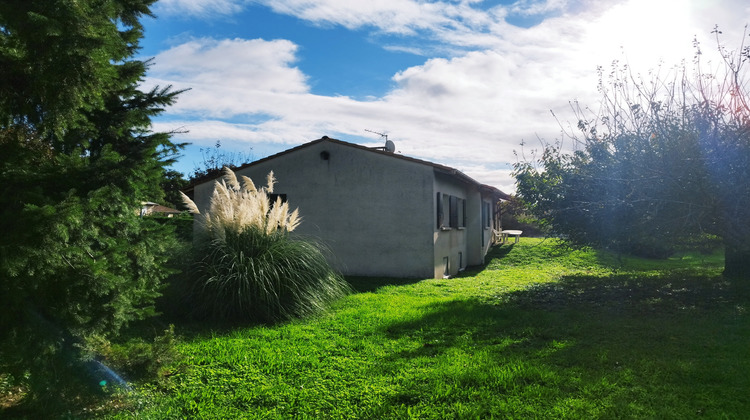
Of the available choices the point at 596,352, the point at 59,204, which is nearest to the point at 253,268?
the point at 59,204

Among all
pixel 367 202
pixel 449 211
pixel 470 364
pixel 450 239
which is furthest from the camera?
pixel 449 211

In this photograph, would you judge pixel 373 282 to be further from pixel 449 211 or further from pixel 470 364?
pixel 470 364

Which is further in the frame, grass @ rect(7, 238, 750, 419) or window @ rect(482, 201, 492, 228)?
window @ rect(482, 201, 492, 228)

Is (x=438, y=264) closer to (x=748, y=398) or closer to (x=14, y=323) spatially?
(x=748, y=398)

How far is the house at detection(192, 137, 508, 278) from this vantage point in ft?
42.8

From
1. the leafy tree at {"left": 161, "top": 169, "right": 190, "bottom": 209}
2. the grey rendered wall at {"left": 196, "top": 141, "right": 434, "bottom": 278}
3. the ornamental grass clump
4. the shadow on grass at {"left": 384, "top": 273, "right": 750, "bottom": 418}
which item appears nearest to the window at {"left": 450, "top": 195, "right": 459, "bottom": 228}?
the grey rendered wall at {"left": 196, "top": 141, "right": 434, "bottom": 278}

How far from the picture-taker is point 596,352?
17.1ft

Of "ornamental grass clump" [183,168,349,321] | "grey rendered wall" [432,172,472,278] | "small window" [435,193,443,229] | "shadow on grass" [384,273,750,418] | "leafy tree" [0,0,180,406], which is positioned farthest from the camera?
"small window" [435,193,443,229]

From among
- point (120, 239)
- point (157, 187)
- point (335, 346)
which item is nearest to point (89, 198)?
point (120, 239)

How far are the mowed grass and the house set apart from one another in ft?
15.6

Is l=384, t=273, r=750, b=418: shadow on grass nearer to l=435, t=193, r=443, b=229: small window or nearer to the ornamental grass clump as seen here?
the ornamental grass clump

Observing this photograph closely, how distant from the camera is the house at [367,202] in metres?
13.1

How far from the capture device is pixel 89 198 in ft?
10.8

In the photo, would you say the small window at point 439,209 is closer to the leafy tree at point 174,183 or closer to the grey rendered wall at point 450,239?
the grey rendered wall at point 450,239
